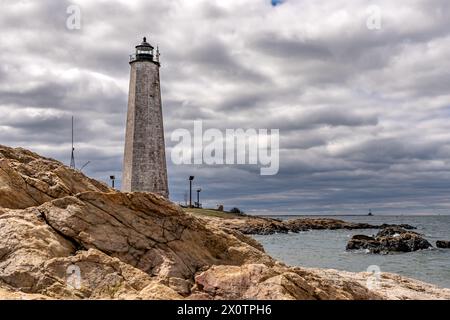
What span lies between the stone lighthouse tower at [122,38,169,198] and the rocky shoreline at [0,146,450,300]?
35033 mm

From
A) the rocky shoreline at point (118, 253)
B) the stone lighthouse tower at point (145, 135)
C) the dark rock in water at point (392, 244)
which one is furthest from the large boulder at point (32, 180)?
the dark rock in water at point (392, 244)

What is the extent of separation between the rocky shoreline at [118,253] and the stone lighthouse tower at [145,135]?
35033 millimetres

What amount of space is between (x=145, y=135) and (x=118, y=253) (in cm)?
3891

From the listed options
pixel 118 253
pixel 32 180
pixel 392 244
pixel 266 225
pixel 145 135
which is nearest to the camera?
pixel 118 253

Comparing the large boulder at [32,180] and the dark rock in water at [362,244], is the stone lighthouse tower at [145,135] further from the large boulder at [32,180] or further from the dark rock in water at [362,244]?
the large boulder at [32,180]

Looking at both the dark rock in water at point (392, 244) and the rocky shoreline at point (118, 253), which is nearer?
the rocky shoreline at point (118, 253)

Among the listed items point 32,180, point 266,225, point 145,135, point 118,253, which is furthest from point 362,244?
point 118,253

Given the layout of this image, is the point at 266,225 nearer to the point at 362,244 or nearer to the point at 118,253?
the point at 362,244

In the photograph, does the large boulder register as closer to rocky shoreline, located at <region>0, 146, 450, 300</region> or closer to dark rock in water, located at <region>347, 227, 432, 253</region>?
rocky shoreline, located at <region>0, 146, 450, 300</region>

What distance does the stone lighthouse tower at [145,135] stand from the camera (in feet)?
159

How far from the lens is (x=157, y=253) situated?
35.0 feet

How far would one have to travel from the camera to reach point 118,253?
10.4m
